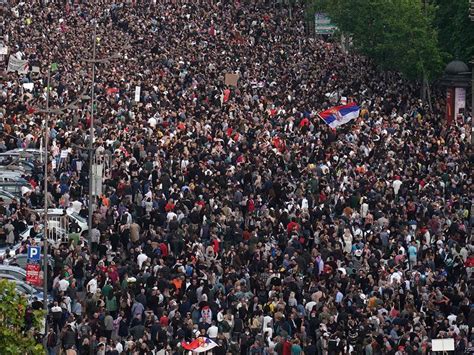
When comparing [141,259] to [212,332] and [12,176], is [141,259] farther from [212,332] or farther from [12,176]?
[12,176]

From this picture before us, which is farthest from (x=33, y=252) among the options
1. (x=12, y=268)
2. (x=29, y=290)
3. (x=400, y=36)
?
(x=400, y=36)

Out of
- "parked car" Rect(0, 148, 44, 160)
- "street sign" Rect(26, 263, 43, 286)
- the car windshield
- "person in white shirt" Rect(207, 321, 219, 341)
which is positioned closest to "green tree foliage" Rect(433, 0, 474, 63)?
"parked car" Rect(0, 148, 44, 160)

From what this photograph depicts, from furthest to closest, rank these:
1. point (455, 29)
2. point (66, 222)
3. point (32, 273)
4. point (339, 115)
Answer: point (455, 29), point (339, 115), point (66, 222), point (32, 273)

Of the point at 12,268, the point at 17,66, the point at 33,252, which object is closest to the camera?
the point at 33,252

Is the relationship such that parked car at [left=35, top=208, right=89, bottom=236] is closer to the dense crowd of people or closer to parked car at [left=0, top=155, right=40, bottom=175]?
the dense crowd of people

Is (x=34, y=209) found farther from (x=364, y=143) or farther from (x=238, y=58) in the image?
(x=238, y=58)

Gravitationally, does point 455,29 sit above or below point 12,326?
below
